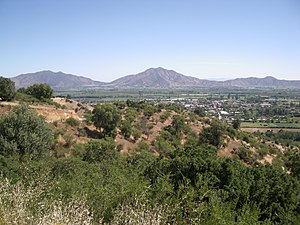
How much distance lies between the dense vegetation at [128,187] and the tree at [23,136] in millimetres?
60

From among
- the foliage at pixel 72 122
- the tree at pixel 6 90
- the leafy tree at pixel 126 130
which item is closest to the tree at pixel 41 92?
the tree at pixel 6 90

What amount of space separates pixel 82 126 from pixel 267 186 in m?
24.2

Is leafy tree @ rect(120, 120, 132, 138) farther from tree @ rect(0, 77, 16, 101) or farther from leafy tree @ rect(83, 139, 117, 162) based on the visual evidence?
tree @ rect(0, 77, 16, 101)

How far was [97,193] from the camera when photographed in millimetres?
11055

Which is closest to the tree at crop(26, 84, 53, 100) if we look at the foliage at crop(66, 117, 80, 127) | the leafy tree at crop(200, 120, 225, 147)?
the foliage at crop(66, 117, 80, 127)

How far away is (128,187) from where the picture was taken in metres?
11.6

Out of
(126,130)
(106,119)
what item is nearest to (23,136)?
(106,119)

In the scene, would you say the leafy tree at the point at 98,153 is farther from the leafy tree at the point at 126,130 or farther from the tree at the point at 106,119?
the leafy tree at the point at 126,130

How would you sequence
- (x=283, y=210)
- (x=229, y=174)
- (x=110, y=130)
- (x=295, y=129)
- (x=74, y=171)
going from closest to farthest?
1. (x=283, y=210)
2. (x=229, y=174)
3. (x=74, y=171)
4. (x=110, y=130)
5. (x=295, y=129)

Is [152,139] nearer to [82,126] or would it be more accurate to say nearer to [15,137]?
[82,126]

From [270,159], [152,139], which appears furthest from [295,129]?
[152,139]

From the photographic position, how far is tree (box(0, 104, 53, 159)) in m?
19.8

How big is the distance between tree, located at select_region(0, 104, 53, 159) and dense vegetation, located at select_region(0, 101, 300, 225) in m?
0.06

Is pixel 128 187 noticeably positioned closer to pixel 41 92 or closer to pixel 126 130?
pixel 126 130
